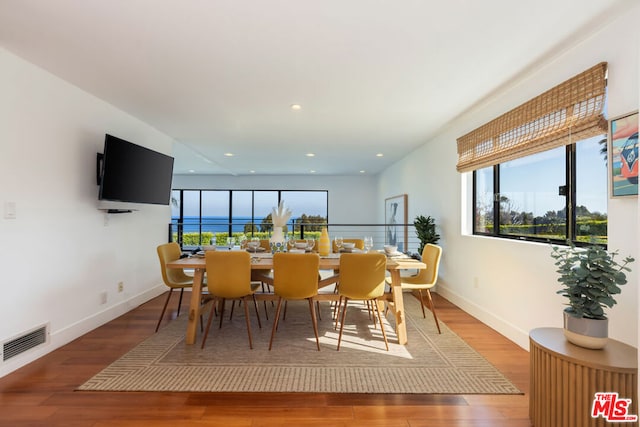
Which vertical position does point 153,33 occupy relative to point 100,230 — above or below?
above

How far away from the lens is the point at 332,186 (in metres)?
9.88

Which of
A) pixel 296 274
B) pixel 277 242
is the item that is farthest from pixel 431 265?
pixel 277 242

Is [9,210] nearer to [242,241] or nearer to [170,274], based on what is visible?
[170,274]

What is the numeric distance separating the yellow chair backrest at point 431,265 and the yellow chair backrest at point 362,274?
731mm

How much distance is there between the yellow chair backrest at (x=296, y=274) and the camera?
2898 millimetres

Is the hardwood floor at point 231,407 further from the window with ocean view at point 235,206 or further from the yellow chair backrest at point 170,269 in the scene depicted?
the window with ocean view at point 235,206

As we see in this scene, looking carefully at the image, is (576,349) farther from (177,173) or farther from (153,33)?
(177,173)

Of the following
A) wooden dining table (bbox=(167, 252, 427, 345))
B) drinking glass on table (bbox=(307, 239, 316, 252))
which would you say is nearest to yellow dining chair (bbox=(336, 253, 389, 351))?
wooden dining table (bbox=(167, 252, 427, 345))

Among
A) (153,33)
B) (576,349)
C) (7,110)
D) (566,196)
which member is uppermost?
(153,33)

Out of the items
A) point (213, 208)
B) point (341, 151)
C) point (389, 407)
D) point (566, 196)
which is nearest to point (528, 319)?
point (566, 196)

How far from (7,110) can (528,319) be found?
4.56 meters

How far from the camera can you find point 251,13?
198 centimetres

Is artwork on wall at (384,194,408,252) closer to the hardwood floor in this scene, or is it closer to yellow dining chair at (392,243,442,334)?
yellow dining chair at (392,243,442,334)

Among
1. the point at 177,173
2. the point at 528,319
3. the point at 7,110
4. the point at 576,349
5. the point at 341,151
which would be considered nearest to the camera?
the point at 576,349
